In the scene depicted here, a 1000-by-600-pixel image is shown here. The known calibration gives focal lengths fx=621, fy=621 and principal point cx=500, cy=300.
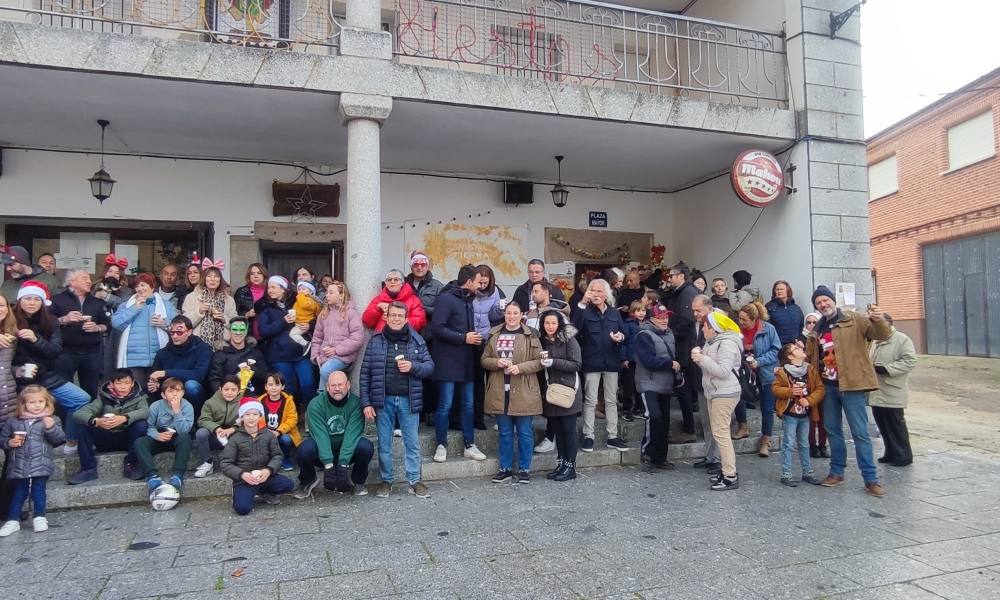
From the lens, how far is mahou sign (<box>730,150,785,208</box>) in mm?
8422

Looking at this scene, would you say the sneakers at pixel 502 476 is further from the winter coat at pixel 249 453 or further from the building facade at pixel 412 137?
the building facade at pixel 412 137

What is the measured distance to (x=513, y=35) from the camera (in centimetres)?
1030

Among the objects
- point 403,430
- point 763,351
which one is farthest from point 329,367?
point 763,351

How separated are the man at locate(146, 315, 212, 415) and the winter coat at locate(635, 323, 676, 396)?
431 cm

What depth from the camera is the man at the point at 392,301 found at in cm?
616

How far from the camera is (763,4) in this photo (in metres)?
9.41

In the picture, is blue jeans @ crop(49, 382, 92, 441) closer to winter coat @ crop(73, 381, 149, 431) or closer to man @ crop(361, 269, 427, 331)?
winter coat @ crop(73, 381, 149, 431)

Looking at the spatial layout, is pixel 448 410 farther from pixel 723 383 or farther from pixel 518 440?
pixel 723 383

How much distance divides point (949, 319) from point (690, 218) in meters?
11.9

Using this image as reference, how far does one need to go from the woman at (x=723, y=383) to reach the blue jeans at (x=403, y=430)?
2734 millimetres

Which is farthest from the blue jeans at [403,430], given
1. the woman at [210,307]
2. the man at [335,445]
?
the woman at [210,307]

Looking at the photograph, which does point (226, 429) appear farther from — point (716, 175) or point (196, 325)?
point (716, 175)

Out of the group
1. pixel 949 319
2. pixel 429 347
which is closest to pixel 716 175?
pixel 429 347

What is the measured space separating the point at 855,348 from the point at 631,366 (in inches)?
95.5
